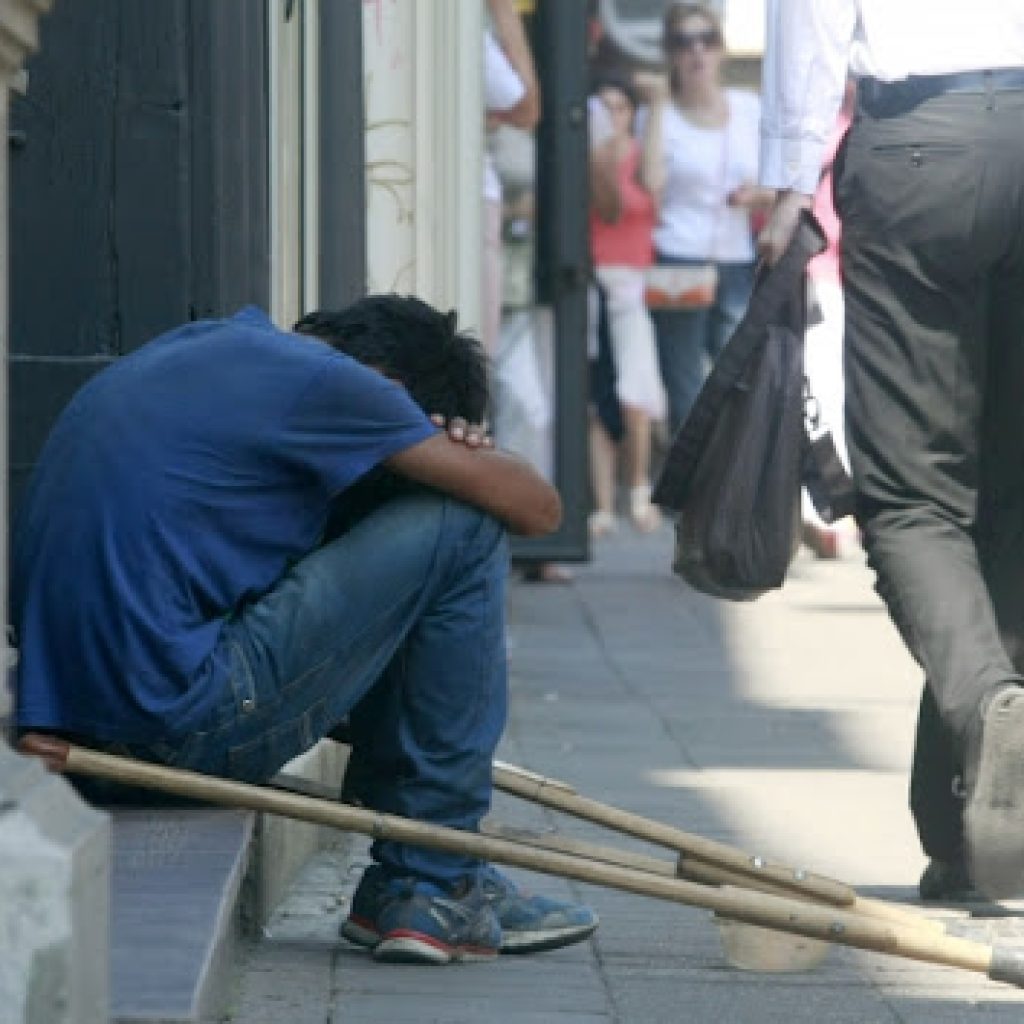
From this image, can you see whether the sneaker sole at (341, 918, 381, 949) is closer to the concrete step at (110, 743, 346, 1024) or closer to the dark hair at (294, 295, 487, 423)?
the concrete step at (110, 743, 346, 1024)

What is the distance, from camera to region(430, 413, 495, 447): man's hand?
502cm

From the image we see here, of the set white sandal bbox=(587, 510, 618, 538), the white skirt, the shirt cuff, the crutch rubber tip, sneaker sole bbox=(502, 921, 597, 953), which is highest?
the shirt cuff

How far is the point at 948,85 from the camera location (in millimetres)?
5641

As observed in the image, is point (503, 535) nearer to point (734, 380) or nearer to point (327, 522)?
point (327, 522)

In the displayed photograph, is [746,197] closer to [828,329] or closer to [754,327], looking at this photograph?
[828,329]

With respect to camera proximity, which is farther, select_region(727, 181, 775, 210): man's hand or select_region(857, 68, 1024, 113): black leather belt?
select_region(727, 181, 775, 210): man's hand

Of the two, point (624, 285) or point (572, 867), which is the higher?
point (572, 867)

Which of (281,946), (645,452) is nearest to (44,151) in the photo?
(281,946)

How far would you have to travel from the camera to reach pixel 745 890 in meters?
4.87

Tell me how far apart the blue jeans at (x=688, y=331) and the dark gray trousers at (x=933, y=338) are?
29.8 feet

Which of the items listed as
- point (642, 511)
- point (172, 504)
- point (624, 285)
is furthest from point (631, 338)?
point (172, 504)

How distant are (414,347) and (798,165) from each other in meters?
0.93

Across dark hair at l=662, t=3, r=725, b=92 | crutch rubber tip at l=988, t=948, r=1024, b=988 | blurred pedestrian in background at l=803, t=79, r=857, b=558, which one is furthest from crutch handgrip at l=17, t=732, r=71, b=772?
dark hair at l=662, t=3, r=725, b=92

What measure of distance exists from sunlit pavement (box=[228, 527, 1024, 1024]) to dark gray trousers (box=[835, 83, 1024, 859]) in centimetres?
55
